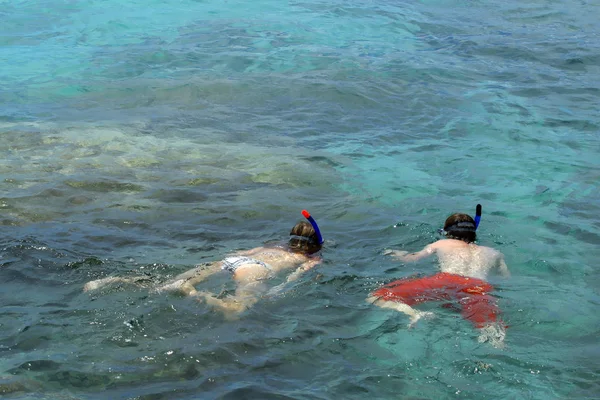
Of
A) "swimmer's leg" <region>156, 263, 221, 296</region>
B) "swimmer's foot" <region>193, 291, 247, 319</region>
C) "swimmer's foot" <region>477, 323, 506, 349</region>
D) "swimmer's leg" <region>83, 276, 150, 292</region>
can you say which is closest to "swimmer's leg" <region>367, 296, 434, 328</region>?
"swimmer's foot" <region>477, 323, 506, 349</region>

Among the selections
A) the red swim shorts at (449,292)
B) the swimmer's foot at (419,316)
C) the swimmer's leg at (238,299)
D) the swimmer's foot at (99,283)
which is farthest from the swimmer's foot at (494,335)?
the swimmer's foot at (99,283)

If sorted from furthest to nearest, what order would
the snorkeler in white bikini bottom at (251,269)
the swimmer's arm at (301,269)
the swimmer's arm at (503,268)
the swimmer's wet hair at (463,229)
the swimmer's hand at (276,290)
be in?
1. the swimmer's wet hair at (463,229)
2. the swimmer's arm at (503,268)
3. the swimmer's arm at (301,269)
4. the swimmer's hand at (276,290)
5. the snorkeler in white bikini bottom at (251,269)

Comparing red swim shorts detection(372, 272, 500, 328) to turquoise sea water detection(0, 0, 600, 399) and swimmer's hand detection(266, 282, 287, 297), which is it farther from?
swimmer's hand detection(266, 282, 287, 297)

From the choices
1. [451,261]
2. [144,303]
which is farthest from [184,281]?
[451,261]

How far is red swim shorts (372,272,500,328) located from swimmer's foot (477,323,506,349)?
121 mm

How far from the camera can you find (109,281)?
584cm

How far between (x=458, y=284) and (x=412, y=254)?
2.67 feet

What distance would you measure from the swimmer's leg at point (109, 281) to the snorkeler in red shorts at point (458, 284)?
6.33 feet

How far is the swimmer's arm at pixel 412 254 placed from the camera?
6.52m

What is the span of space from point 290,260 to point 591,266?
2.87 metres

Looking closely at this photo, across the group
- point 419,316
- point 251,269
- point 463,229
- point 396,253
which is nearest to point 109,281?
point 251,269

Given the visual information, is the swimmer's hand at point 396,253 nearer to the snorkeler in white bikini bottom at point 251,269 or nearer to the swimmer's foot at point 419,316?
the snorkeler in white bikini bottom at point 251,269

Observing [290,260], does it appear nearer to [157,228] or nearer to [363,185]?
[157,228]

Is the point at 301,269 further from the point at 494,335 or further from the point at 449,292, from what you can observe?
the point at 494,335
